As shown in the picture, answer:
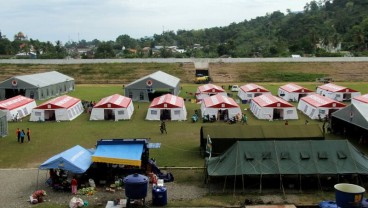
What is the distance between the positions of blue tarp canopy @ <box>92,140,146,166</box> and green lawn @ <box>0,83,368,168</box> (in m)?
2.31

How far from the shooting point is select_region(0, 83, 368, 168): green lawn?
2198 centimetres

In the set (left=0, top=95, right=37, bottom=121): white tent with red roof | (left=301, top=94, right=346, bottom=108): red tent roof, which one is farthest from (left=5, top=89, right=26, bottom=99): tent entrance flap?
(left=301, top=94, right=346, bottom=108): red tent roof

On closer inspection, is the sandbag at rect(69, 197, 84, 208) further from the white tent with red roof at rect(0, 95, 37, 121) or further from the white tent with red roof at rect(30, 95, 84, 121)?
the white tent with red roof at rect(0, 95, 37, 121)

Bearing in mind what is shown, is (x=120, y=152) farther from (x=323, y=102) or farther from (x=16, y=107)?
(x=323, y=102)

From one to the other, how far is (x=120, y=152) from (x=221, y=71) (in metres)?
50.2

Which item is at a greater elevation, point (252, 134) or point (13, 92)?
point (252, 134)

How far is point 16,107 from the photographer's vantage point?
34469 mm

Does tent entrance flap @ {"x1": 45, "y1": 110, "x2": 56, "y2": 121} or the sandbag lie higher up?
tent entrance flap @ {"x1": 45, "y1": 110, "x2": 56, "y2": 121}

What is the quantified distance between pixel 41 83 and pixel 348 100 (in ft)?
110

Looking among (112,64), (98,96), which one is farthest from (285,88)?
(112,64)

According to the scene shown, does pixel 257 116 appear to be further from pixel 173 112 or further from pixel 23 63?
pixel 23 63

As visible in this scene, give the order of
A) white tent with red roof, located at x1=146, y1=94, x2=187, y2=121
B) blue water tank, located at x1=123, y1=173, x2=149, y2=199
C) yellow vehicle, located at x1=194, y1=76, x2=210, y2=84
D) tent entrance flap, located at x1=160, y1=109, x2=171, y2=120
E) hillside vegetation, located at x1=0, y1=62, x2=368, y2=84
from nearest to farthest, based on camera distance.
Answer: blue water tank, located at x1=123, y1=173, x2=149, y2=199 → white tent with red roof, located at x1=146, y1=94, x2=187, y2=121 → tent entrance flap, located at x1=160, y1=109, x2=171, y2=120 → yellow vehicle, located at x1=194, y1=76, x2=210, y2=84 → hillside vegetation, located at x1=0, y1=62, x2=368, y2=84

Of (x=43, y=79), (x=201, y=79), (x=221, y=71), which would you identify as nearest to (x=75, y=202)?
(x=43, y=79)

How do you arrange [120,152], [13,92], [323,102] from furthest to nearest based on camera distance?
[13,92] < [323,102] < [120,152]
